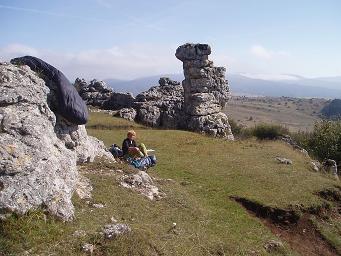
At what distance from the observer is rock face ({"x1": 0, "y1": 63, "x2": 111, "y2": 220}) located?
11914mm

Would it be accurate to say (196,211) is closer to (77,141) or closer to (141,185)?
(141,185)

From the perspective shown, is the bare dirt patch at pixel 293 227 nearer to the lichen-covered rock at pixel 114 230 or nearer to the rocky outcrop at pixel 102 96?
the lichen-covered rock at pixel 114 230

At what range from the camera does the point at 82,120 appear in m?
17.1

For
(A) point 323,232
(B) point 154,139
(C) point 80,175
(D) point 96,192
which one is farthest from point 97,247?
(B) point 154,139

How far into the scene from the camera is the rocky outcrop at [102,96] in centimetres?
5647

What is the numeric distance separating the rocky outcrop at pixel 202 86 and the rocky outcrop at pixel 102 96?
950cm

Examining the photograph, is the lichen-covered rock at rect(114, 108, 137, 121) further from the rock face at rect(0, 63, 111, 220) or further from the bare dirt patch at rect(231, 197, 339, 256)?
the rock face at rect(0, 63, 111, 220)

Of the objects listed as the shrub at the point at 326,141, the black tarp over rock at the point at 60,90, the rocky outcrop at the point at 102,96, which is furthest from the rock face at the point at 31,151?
the rocky outcrop at the point at 102,96

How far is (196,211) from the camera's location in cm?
1683

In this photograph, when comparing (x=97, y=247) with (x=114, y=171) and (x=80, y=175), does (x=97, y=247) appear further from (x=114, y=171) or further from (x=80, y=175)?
(x=114, y=171)

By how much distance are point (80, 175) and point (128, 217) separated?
11.2ft

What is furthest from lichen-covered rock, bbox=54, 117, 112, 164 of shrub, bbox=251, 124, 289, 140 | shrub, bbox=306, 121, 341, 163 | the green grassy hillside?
shrub, bbox=251, 124, 289, 140

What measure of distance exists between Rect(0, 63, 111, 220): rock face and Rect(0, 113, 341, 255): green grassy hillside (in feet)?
1.75

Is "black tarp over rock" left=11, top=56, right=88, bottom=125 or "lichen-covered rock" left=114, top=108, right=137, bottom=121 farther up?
"black tarp over rock" left=11, top=56, right=88, bottom=125
